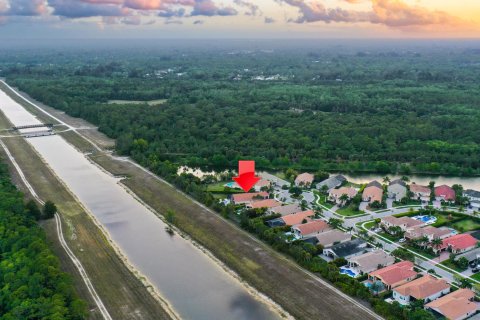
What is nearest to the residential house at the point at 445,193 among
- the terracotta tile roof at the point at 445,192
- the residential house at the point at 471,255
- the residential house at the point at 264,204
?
the terracotta tile roof at the point at 445,192

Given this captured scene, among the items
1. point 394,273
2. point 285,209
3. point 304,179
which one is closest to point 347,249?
point 394,273

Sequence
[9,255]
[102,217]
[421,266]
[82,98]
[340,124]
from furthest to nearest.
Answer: [82,98] < [340,124] < [102,217] < [421,266] < [9,255]

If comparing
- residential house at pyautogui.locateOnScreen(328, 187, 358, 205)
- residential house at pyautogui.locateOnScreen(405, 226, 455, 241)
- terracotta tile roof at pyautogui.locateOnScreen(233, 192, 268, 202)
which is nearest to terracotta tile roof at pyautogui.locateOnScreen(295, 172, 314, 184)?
residential house at pyautogui.locateOnScreen(328, 187, 358, 205)

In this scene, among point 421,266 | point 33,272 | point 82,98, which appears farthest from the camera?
point 82,98

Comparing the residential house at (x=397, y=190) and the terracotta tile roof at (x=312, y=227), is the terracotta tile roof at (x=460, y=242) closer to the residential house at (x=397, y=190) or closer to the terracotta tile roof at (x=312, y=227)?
the terracotta tile roof at (x=312, y=227)

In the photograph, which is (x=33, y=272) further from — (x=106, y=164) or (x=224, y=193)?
(x=106, y=164)

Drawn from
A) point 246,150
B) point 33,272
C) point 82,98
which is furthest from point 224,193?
point 82,98

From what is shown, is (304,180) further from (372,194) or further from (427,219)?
(427,219)

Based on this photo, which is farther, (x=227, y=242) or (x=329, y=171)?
(x=329, y=171)
